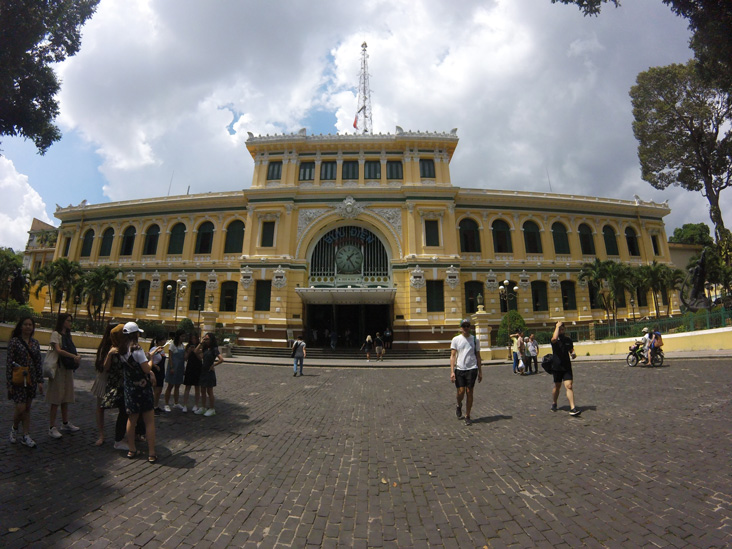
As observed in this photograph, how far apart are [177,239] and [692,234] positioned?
210ft

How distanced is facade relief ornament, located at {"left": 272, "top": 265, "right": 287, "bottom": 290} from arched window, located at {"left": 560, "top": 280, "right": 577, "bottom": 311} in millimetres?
21487

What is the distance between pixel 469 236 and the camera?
87.7 ft

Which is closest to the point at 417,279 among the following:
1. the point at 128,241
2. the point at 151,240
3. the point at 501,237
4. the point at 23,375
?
the point at 501,237

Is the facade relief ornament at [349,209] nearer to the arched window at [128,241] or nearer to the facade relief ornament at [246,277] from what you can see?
the facade relief ornament at [246,277]

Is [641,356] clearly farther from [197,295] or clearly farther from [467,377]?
[197,295]

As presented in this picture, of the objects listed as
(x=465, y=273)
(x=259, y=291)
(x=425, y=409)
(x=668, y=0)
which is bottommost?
(x=425, y=409)

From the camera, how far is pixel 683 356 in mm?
13539

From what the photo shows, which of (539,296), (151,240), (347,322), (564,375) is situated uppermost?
(151,240)

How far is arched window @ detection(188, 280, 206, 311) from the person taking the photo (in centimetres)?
2645

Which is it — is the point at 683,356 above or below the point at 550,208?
below

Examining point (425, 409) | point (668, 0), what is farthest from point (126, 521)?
point (668, 0)

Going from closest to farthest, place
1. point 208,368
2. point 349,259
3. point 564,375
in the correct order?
point 564,375 → point 208,368 → point 349,259

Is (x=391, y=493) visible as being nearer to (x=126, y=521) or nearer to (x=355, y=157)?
(x=126, y=521)

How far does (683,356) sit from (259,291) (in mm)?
23595
